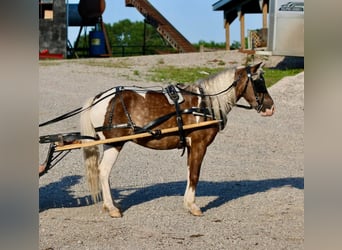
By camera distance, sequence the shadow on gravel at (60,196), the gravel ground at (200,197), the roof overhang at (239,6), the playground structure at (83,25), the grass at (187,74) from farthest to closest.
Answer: the playground structure at (83,25) → the roof overhang at (239,6) → the grass at (187,74) → the shadow on gravel at (60,196) → the gravel ground at (200,197)

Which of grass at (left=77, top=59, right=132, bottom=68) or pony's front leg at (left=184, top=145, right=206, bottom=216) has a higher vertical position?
grass at (left=77, top=59, right=132, bottom=68)

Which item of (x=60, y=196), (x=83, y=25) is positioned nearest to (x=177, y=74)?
(x=83, y=25)

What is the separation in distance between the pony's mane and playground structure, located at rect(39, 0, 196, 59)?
24130 millimetres

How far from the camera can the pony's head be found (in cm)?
656

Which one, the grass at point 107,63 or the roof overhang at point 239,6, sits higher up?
the roof overhang at point 239,6

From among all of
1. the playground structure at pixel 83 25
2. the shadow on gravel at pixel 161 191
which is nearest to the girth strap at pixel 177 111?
the shadow on gravel at pixel 161 191

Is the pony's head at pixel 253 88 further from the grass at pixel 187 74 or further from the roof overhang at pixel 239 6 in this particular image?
the roof overhang at pixel 239 6

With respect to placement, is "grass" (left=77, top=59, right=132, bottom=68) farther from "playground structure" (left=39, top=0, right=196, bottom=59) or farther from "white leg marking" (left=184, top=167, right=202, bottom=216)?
"white leg marking" (left=184, top=167, right=202, bottom=216)

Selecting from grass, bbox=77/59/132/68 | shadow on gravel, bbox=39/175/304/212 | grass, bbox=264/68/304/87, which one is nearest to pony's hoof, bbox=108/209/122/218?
shadow on gravel, bbox=39/175/304/212

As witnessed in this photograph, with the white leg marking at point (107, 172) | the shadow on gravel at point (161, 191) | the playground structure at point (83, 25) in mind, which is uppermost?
the playground structure at point (83, 25)

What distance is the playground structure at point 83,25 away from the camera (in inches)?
1220

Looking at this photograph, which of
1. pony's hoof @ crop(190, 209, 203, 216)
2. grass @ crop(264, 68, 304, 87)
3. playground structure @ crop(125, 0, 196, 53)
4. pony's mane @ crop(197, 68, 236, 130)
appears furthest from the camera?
playground structure @ crop(125, 0, 196, 53)

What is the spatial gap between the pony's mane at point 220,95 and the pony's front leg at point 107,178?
120cm

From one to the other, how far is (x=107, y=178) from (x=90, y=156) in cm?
31
